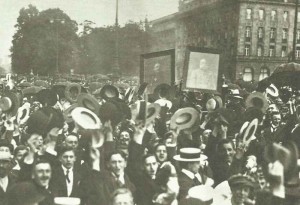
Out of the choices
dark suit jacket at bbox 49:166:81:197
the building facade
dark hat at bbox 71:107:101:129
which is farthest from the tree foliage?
dark suit jacket at bbox 49:166:81:197

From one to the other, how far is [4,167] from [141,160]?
1.66 m

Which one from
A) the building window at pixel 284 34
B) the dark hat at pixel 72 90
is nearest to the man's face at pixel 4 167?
the dark hat at pixel 72 90

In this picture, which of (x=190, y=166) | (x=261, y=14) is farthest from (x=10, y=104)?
(x=261, y=14)

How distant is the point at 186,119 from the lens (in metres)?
8.85

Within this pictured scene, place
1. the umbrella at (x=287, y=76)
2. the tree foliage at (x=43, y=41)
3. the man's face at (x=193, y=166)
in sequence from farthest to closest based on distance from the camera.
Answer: the tree foliage at (x=43, y=41)
the umbrella at (x=287, y=76)
the man's face at (x=193, y=166)

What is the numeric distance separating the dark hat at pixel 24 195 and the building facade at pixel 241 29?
179 ft

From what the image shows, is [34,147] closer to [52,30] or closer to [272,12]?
[52,30]

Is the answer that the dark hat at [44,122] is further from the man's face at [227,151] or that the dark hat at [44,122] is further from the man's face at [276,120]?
the man's face at [276,120]

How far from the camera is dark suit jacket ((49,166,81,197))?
259 inches

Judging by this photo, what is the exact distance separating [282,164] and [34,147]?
3.72 metres

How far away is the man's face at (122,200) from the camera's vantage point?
5.46 m

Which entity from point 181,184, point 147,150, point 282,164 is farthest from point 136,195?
point 282,164

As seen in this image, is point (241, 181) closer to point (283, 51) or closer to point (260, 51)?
point (260, 51)

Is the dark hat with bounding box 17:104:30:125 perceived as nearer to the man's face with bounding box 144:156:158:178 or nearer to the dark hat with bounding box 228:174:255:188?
the man's face with bounding box 144:156:158:178
